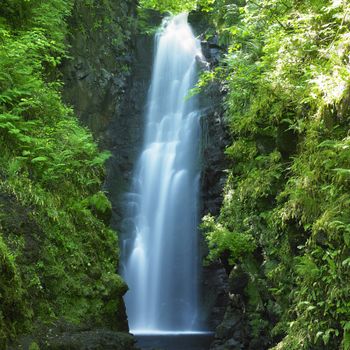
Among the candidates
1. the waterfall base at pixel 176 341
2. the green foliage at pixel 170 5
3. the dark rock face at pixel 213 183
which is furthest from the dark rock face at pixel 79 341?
the green foliage at pixel 170 5

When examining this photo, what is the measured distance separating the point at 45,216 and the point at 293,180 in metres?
3.99

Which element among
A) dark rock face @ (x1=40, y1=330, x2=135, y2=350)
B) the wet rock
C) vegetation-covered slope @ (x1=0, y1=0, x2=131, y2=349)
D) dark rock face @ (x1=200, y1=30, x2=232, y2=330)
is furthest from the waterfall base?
dark rock face @ (x1=40, y1=330, x2=135, y2=350)

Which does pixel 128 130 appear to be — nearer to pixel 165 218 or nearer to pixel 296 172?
pixel 165 218

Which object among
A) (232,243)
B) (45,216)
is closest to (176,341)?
(232,243)

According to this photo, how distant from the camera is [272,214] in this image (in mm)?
7016

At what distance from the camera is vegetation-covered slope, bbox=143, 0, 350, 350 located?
4.83 meters

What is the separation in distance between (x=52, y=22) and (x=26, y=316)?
7.89 m

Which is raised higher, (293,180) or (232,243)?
(293,180)

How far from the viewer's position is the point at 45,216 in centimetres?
711

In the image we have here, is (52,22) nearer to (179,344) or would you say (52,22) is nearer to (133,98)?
(133,98)

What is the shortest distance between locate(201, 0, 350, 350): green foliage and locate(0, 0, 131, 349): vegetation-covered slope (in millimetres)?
2712

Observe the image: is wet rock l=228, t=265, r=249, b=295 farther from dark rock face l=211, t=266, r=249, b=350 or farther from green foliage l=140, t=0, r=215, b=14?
green foliage l=140, t=0, r=215, b=14

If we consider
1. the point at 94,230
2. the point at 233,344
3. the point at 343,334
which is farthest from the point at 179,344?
the point at 343,334

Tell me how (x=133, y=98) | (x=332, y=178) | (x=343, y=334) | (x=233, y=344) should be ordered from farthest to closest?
(x=133, y=98)
(x=233, y=344)
(x=332, y=178)
(x=343, y=334)
